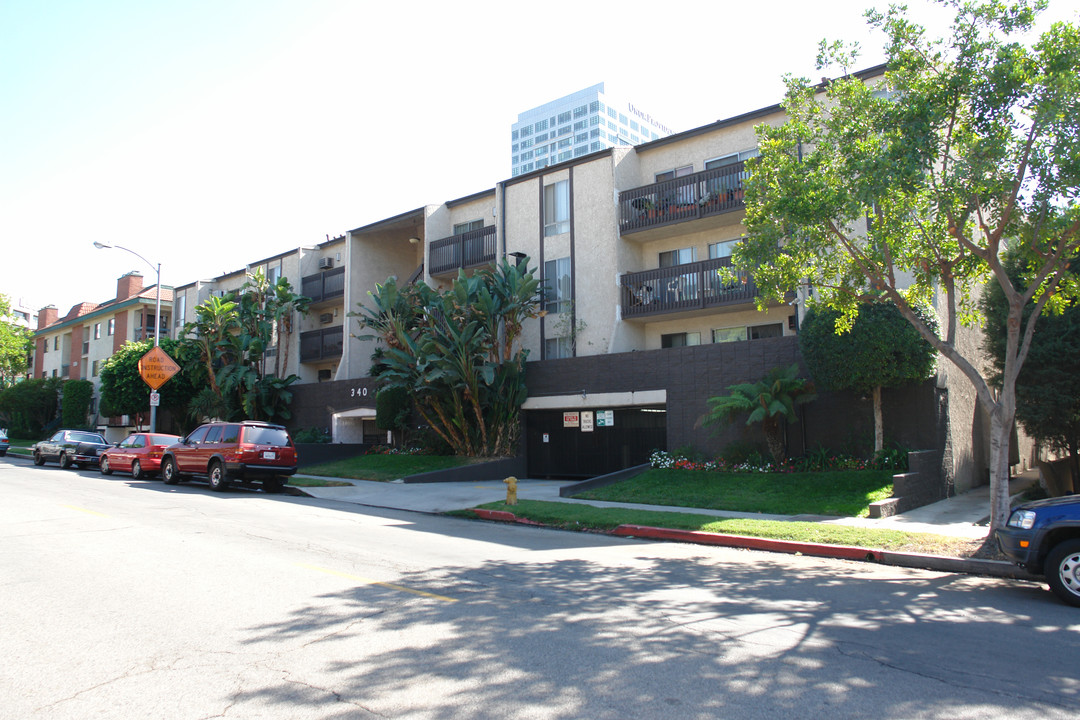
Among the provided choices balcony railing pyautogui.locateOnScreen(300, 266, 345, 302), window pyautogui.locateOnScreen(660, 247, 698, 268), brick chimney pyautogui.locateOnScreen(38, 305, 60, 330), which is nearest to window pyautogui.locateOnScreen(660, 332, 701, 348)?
window pyautogui.locateOnScreen(660, 247, 698, 268)

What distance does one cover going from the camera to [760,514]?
544 inches

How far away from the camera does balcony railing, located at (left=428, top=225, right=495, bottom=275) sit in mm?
27031

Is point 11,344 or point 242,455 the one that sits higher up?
point 11,344

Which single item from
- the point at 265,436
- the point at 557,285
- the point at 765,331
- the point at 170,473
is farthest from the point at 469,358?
the point at 170,473

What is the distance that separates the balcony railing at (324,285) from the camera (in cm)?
3347

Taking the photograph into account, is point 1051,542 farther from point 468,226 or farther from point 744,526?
point 468,226

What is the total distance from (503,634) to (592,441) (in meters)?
16.4

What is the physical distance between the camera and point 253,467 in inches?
744

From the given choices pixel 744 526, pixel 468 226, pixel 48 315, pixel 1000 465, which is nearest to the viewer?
pixel 1000 465

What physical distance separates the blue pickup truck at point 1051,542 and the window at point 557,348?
1658 centimetres

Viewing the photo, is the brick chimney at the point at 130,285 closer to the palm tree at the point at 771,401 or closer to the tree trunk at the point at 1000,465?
the palm tree at the point at 771,401

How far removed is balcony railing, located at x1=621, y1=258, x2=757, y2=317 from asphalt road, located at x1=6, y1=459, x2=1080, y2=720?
1113 cm

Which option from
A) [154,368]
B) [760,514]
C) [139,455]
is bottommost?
[760,514]

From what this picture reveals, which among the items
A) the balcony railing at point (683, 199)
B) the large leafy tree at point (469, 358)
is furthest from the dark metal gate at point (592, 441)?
the balcony railing at point (683, 199)
